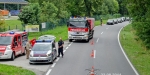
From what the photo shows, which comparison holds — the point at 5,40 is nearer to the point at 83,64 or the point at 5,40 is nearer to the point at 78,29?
the point at 83,64

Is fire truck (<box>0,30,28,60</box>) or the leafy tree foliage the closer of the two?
fire truck (<box>0,30,28,60</box>)

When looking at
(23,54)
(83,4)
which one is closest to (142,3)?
(23,54)

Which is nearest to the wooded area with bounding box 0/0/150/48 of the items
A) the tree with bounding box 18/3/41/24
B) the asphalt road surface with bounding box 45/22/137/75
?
the tree with bounding box 18/3/41/24

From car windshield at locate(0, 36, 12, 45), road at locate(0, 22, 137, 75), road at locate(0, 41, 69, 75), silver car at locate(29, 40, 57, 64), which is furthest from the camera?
car windshield at locate(0, 36, 12, 45)

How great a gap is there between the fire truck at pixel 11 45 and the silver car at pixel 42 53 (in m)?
2.49

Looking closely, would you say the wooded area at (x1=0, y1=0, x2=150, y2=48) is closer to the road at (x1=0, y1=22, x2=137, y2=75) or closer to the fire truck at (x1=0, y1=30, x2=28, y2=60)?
the road at (x1=0, y1=22, x2=137, y2=75)

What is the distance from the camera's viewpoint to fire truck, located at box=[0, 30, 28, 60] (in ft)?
84.7

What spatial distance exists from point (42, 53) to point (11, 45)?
3.94 m

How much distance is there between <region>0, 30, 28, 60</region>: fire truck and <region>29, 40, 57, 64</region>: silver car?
8.18 ft

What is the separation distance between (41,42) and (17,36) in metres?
3.34

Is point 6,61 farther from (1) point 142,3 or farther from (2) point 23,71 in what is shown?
(1) point 142,3

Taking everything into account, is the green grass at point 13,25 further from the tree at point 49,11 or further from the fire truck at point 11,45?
the fire truck at point 11,45

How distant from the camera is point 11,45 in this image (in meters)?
26.6

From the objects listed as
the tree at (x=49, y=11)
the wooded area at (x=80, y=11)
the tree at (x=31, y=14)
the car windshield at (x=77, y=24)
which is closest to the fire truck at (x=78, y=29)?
the car windshield at (x=77, y=24)
